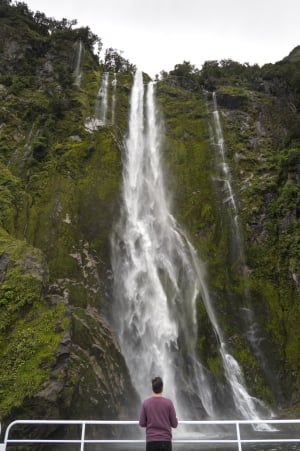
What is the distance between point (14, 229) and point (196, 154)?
42.3 feet

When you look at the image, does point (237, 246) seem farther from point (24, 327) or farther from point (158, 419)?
point (158, 419)

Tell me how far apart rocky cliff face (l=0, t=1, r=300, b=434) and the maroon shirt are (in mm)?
6860

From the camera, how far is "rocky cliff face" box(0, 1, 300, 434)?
12266 mm

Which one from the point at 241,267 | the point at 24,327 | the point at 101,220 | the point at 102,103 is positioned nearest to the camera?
the point at 24,327

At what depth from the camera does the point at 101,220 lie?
64.7ft

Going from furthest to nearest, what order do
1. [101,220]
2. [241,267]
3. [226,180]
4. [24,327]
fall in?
[226,180], [241,267], [101,220], [24,327]

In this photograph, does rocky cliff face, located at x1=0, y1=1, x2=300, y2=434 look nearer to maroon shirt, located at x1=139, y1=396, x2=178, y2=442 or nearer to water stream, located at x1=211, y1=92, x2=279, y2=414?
water stream, located at x1=211, y1=92, x2=279, y2=414

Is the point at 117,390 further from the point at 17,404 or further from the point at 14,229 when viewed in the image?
the point at 14,229

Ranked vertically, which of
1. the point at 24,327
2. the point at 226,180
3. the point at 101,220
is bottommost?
the point at 24,327

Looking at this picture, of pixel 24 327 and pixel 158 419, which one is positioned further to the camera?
pixel 24 327

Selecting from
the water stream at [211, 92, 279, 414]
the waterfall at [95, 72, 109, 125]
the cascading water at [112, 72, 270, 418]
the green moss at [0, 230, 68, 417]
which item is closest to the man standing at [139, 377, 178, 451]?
the green moss at [0, 230, 68, 417]

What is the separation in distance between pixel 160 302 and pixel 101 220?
490 cm

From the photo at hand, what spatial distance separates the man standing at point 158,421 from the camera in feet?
14.1

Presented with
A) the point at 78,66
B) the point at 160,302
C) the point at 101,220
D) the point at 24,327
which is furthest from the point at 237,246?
the point at 78,66
